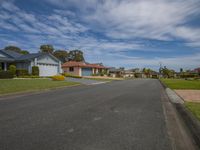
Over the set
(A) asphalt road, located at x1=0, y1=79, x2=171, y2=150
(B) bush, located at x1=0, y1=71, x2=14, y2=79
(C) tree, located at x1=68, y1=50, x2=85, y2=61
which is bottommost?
(A) asphalt road, located at x1=0, y1=79, x2=171, y2=150

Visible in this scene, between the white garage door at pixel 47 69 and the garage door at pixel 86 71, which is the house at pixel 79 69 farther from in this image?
the white garage door at pixel 47 69

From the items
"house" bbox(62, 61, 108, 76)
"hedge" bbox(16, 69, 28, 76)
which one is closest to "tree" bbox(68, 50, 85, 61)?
"house" bbox(62, 61, 108, 76)

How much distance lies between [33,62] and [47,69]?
4.01m

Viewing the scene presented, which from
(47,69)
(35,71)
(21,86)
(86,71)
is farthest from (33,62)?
(86,71)

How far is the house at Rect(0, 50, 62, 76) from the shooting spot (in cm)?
3441

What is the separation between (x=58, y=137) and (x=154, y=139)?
241 centimetres

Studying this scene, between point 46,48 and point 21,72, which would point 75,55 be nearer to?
point 46,48

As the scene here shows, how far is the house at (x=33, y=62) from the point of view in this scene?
1355 inches

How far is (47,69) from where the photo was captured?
38.0m

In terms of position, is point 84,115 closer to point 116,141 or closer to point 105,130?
point 105,130

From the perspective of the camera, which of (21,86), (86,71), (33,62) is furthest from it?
(86,71)

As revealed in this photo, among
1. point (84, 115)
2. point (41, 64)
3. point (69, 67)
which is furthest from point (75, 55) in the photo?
point (84, 115)

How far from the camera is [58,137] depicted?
458cm

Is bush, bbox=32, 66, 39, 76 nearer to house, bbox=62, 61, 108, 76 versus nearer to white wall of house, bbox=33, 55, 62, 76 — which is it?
white wall of house, bbox=33, 55, 62, 76
